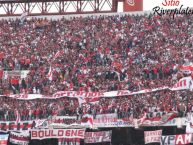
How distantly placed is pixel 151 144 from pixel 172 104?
2.41 metres

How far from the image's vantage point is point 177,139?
93.5 feet

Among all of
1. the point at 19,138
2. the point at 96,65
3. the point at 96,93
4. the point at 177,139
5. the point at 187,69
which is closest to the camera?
the point at 177,139

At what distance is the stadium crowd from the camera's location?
32.2m

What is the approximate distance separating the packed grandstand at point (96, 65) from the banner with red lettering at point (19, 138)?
36.2 inches

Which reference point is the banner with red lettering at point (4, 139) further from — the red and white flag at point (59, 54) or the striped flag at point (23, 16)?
the striped flag at point (23, 16)

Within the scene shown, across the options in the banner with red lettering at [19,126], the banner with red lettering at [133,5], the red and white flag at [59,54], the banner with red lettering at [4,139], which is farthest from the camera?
the banner with red lettering at [133,5]

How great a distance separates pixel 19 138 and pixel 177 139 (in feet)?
27.9

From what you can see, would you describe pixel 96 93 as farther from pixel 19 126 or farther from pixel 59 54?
pixel 59 54

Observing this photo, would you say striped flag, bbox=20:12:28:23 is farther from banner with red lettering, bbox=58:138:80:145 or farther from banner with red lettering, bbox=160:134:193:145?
banner with red lettering, bbox=160:134:193:145

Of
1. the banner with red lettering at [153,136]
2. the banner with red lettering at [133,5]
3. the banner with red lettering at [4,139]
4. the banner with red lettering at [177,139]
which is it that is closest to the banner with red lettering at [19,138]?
the banner with red lettering at [4,139]

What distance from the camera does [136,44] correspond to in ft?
134

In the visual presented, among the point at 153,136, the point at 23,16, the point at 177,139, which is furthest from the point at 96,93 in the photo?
the point at 23,16

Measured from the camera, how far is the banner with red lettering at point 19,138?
31438 millimetres

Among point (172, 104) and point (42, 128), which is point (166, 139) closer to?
point (172, 104)
